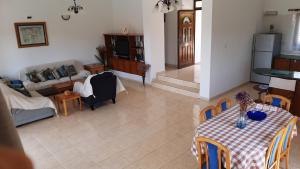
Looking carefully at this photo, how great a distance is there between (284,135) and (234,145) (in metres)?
0.58

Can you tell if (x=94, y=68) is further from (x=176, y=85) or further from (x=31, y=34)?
(x=176, y=85)

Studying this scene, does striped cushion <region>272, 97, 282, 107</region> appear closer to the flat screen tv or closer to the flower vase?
the flower vase

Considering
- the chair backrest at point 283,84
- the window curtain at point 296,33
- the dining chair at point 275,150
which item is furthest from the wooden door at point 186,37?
the dining chair at point 275,150

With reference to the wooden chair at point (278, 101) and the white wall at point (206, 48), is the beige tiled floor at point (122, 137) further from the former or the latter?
the wooden chair at point (278, 101)

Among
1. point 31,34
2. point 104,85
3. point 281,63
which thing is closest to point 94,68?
point 31,34

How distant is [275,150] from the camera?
2.44m

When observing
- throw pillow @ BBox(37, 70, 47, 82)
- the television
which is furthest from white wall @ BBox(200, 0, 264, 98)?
throw pillow @ BBox(37, 70, 47, 82)

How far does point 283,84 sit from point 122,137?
2.99 metres

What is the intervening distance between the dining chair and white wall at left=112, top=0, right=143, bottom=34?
5950 mm

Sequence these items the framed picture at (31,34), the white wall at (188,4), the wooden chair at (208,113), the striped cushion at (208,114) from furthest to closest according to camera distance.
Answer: the white wall at (188,4) < the framed picture at (31,34) < the striped cushion at (208,114) < the wooden chair at (208,113)

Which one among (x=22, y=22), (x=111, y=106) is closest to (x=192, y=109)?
(x=111, y=106)

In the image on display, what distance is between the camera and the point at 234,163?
2293 mm

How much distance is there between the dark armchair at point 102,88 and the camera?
17.1ft

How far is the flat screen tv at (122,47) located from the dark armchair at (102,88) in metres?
2.34
